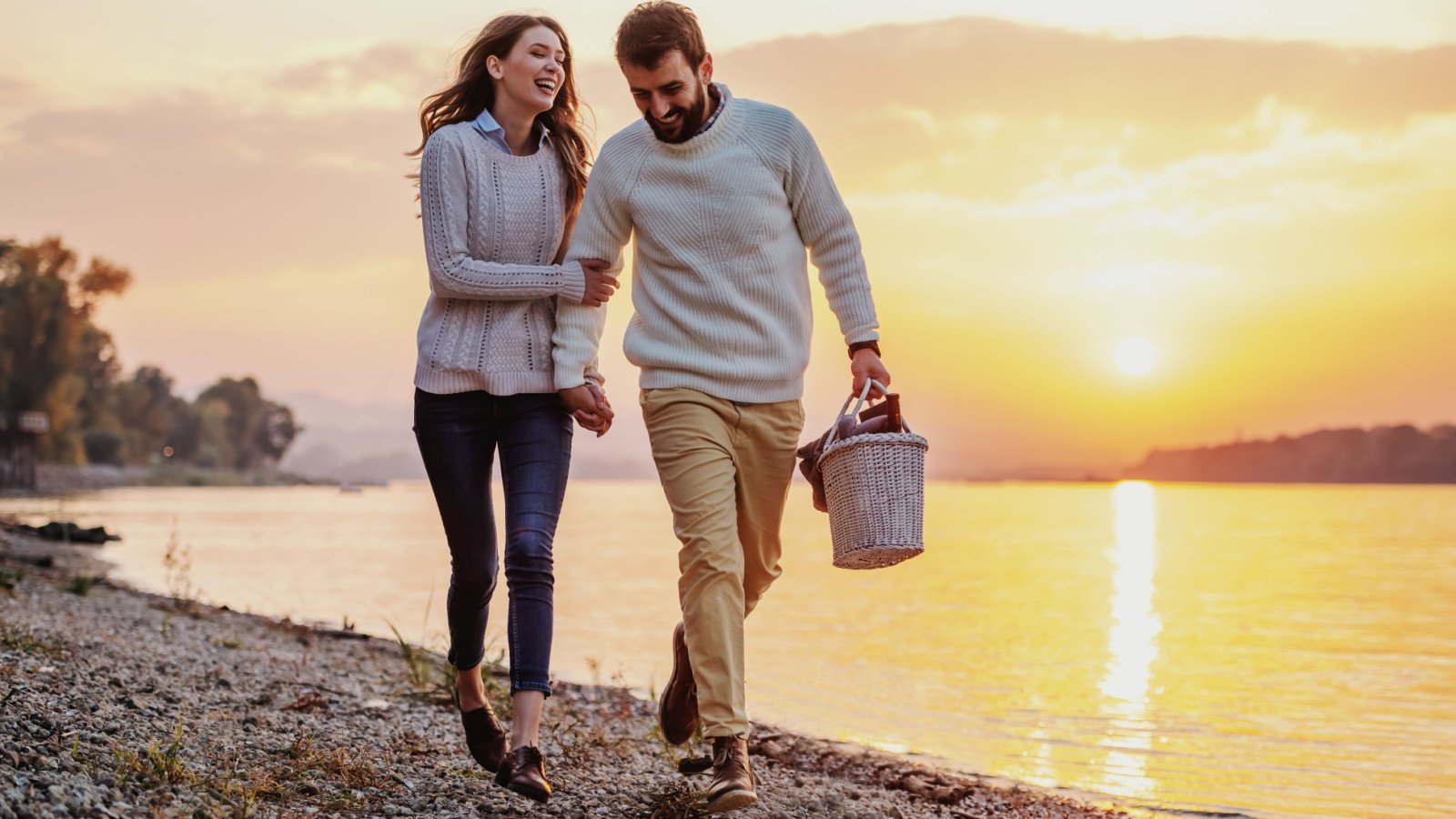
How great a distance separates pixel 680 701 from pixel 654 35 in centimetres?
236

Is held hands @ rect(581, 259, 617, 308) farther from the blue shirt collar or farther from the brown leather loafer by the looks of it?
the brown leather loafer

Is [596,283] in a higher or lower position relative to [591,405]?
higher

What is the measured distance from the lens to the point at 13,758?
337 cm

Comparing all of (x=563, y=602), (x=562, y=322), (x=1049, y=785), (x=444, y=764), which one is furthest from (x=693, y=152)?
(x=563, y=602)

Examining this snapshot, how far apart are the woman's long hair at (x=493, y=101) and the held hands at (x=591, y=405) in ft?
2.25

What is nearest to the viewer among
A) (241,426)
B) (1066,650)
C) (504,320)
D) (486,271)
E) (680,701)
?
(486,271)

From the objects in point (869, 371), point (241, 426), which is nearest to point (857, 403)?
point (869, 371)

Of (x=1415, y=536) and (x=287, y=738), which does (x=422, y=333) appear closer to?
(x=287, y=738)

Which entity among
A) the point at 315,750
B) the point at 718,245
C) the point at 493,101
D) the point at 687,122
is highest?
the point at 493,101

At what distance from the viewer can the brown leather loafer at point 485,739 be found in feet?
13.5

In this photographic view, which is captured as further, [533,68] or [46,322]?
[46,322]

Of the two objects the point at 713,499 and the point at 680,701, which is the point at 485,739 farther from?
the point at 713,499

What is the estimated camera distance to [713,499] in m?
3.88

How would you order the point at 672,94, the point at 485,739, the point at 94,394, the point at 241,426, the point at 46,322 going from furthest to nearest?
the point at 241,426, the point at 94,394, the point at 46,322, the point at 485,739, the point at 672,94
